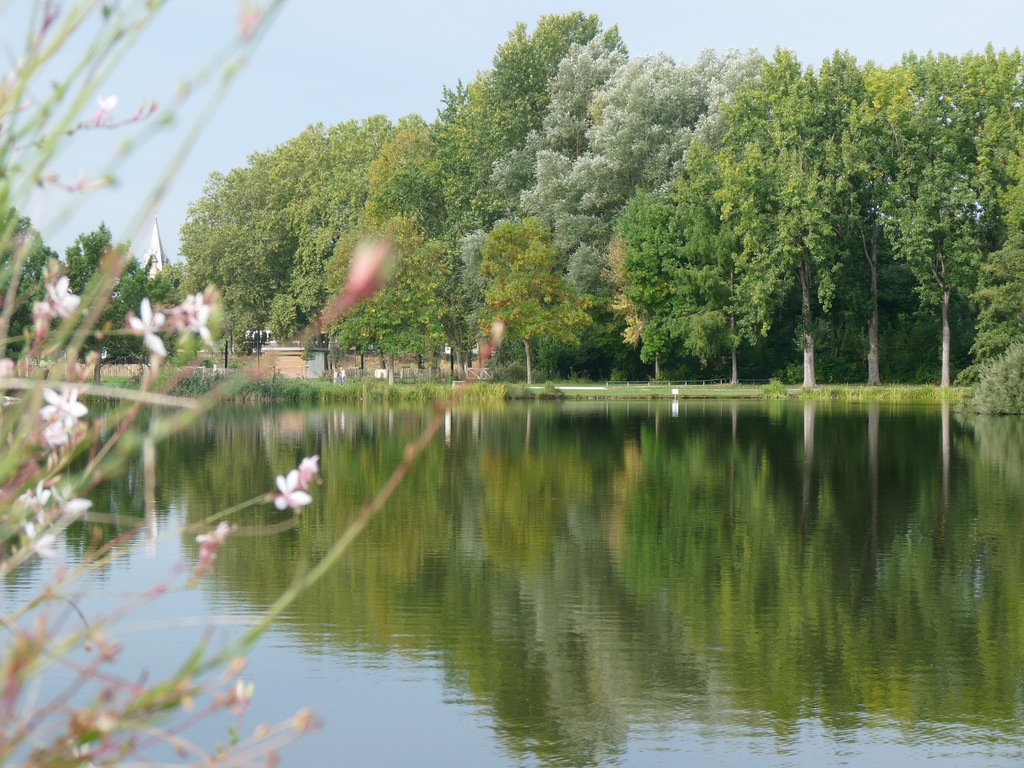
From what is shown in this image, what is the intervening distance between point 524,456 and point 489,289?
35.3 metres

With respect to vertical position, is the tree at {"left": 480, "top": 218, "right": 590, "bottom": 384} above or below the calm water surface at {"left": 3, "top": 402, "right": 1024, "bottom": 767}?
above

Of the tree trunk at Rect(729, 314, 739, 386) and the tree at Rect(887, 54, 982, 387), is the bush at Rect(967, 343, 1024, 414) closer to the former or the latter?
the tree at Rect(887, 54, 982, 387)

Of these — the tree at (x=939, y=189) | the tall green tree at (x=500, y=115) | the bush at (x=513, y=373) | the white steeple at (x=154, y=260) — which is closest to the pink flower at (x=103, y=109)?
the white steeple at (x=154, y=260)

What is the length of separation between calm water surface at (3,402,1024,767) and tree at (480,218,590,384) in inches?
1433

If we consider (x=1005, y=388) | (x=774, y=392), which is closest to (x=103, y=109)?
(x=1005, y=388)

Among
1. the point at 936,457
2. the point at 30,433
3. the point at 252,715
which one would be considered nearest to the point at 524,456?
the point at 936,457

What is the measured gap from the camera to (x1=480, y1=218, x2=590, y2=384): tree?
5834 centimetres

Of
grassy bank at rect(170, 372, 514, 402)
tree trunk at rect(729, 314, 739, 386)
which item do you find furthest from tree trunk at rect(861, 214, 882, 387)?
grassy bank at rect(170, 372, 514, 402)

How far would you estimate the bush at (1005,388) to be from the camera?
40.1 metres

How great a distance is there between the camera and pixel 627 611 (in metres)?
10.3

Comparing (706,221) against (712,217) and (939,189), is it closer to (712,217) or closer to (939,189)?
(712,217)

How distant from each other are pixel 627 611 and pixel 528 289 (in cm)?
4905

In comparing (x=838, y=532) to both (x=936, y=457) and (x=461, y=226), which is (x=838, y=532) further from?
(x=461, y=226)

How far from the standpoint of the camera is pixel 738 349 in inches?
2530
